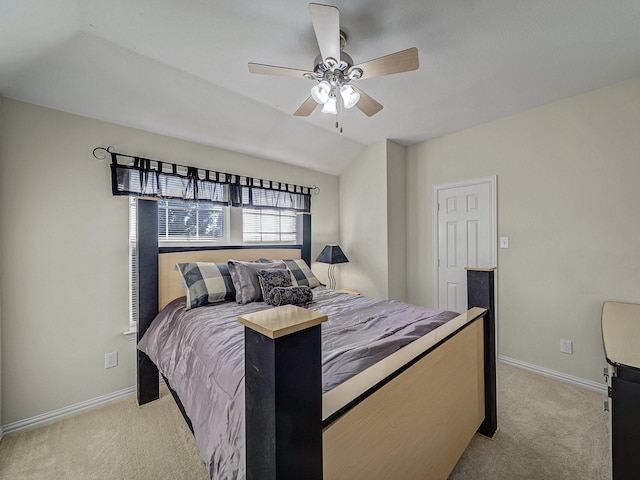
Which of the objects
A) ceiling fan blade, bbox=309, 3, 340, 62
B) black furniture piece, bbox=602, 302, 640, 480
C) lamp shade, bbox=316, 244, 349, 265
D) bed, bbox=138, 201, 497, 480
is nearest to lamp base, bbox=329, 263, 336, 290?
lamp shade, bbox=316, 244, 349, 265

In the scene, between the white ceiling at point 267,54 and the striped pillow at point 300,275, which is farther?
the striped pillow at point 300,275

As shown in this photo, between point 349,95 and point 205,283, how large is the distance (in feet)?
6.01

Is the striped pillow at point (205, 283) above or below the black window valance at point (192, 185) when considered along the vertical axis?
below

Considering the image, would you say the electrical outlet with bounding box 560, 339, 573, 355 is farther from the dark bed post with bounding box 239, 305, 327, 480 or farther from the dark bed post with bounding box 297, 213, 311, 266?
the dark bed post with bounding box 239, 305, 327, 480

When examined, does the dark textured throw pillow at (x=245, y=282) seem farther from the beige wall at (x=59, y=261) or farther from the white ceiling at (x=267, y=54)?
the white ceiling at (x=267, y=54)

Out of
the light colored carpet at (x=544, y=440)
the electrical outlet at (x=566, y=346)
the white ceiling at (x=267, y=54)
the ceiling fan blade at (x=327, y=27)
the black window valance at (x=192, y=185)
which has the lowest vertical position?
the light colored carpet at (x=544, y=440)

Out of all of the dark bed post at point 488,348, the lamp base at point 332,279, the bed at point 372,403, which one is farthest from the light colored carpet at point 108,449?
the lamp base at point 332,279

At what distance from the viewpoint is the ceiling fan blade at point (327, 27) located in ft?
4.16

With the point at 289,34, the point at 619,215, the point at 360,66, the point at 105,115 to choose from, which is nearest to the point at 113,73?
the point at 105,115

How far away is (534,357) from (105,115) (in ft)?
14.5

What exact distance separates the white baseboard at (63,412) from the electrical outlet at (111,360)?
0.23 m

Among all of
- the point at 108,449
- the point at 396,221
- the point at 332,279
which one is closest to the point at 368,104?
the point at 396,221

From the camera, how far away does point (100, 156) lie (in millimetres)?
2197

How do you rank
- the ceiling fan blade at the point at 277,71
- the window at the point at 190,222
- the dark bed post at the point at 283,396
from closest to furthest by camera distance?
the dark bed post at the point at 283,396 < the ceiling fan blade at the point at 277,71 < the window at the point at 190,222
